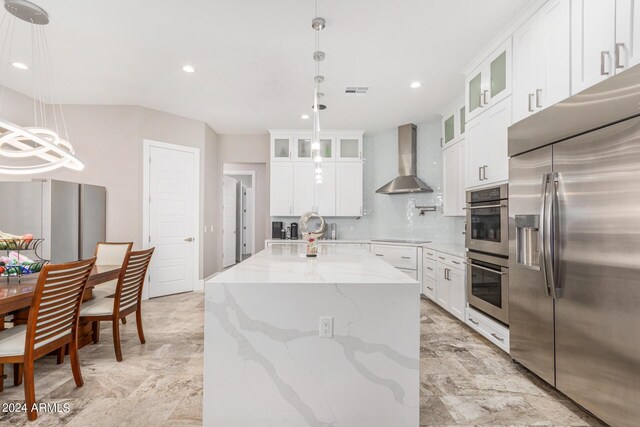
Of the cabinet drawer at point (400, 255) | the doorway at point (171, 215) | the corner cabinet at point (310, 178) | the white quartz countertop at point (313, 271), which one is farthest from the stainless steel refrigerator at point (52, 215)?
the cabinet drawer at point (400, 255)

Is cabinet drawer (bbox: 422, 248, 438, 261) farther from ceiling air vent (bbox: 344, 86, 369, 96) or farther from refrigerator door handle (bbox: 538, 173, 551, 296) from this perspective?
ceiling air vent (bbox: 344, 86, 369, 96)

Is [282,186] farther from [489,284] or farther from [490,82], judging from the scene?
[489,284]

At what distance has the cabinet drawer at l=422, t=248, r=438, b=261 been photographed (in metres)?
4.11

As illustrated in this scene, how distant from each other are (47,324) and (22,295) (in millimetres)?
228

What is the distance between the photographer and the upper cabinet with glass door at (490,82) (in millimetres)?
2617

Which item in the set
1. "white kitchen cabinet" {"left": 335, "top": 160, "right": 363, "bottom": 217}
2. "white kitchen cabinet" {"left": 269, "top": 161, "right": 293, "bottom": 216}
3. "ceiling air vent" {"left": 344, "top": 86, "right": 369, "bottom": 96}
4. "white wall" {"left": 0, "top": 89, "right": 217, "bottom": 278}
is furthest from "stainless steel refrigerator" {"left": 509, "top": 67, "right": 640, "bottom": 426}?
"white wall" {"left": 0, "top": 89, "right": 217, "bottom": 278}

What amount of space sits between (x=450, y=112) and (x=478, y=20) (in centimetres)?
198

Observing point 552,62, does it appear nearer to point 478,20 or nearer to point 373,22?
point 478,20

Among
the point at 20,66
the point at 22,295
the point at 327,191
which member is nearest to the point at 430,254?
the point at 327,191

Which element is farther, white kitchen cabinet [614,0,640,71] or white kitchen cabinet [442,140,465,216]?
white kitchen cabinet [442,140,465,216]

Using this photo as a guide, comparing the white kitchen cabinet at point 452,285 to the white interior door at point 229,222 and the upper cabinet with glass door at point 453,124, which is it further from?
the white interior door at point 229,222

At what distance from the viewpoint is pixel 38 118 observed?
13.8ft

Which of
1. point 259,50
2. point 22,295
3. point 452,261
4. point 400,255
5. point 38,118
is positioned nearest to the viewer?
point 22,295

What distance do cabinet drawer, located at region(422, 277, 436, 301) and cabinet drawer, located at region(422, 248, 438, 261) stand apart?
0.31 meters
